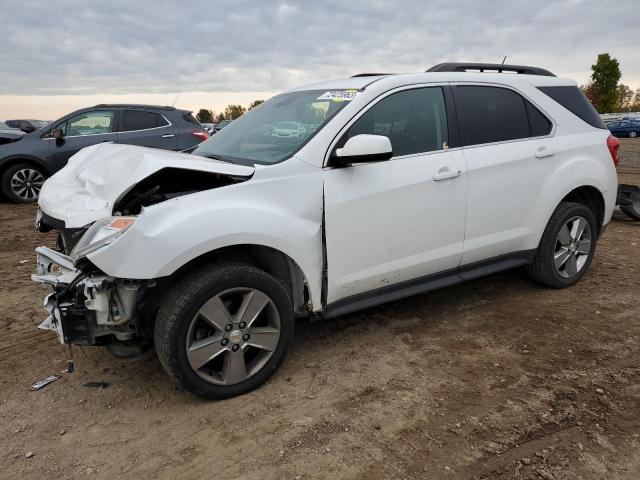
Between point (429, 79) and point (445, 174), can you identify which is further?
point (429, 79)

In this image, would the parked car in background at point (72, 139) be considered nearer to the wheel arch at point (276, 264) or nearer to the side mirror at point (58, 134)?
the side mirror at point (58, 134)

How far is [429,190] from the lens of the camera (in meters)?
3.41

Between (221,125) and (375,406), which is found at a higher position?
(221,125)

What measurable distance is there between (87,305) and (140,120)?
716 cm

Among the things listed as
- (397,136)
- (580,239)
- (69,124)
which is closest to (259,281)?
(397,136)

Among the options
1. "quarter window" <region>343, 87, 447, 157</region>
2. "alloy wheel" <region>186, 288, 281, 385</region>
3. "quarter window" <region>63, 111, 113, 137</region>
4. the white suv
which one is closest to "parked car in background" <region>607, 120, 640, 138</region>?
"quarter window" <region>63, 111, 113, 137</region>

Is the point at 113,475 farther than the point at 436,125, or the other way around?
the point at 436,125

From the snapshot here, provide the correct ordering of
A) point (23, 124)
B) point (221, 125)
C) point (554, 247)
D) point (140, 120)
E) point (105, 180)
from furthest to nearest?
1. point (23, 124)
2. point (221, 125)
3. point (140, 120)
4. point (554, 247)
5. point (105, 180)

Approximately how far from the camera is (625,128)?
111ft

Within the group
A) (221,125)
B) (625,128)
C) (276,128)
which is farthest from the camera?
(625,128)

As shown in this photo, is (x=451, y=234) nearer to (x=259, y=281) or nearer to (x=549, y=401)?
(x=549, y=401)

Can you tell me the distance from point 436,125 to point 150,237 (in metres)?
2.13

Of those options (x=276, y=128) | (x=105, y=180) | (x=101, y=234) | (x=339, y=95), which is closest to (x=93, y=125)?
(x=276, y=128)

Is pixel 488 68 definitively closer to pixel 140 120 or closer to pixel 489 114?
pixel 489 114
